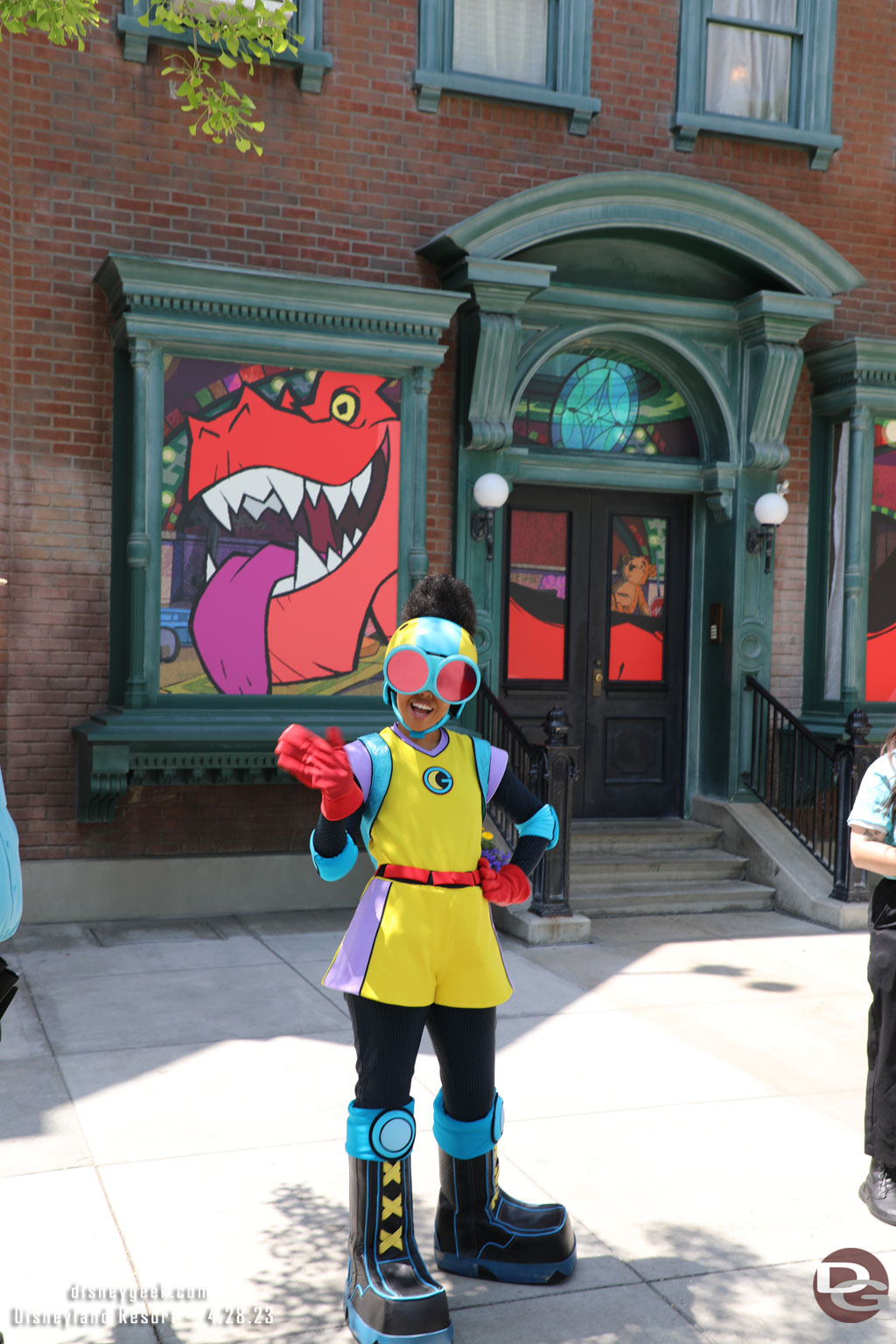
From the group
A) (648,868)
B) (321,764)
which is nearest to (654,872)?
(648,868)

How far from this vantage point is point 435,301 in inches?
307

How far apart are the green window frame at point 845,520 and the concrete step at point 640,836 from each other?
3.94 ft

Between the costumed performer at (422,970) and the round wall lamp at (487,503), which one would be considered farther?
the round wall lamp at (487,503)

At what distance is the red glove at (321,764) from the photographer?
118 inches

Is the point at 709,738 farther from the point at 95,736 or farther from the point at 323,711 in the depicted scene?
the point at 95,736

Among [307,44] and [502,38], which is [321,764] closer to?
[307,44]

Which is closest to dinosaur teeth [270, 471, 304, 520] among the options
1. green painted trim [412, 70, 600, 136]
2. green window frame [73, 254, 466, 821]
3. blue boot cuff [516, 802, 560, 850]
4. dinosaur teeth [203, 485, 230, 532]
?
dinosaur teeth [203, 485, 230, 532]

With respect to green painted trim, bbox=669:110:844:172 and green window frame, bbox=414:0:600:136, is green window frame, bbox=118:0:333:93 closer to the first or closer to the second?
green window frame, bbox=414:0:600:136

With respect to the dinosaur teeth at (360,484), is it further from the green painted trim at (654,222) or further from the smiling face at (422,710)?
the smiling face at (422,710)

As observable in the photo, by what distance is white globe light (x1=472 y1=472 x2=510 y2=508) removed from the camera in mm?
8234

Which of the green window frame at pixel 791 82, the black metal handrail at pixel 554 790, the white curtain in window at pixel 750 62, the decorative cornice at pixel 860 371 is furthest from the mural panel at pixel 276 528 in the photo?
the white curtain in window at pixel 750 62

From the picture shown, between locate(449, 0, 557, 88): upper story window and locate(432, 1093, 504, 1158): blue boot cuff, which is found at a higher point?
locate(449, 0, 557, 88): upper story window

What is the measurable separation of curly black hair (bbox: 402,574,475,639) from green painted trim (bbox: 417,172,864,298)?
16.4 ft

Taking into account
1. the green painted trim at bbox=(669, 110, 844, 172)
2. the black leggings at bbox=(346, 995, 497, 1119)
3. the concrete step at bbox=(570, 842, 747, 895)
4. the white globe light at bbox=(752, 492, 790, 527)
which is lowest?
the concrete step at bbox=(570, 842, 747, 895)
